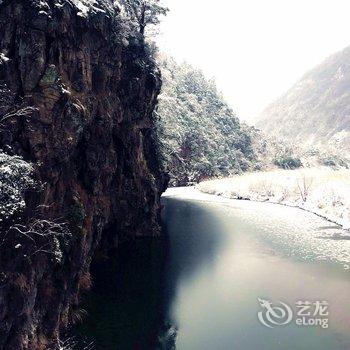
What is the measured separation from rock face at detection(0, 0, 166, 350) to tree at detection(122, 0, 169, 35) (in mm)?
14920

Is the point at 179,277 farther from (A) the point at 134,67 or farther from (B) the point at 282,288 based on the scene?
(A) the point at 134,67

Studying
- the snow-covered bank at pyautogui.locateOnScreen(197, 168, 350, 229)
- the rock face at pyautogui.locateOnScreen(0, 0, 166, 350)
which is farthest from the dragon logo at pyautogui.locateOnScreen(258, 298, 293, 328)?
the snow-covered bank at pyautogui.locateOnScreen(197, 168, 350, 229)

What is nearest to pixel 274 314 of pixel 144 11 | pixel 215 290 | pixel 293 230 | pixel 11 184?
pixel 215 290

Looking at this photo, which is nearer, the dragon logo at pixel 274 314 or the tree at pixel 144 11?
the dragon logo at pixel 274 314

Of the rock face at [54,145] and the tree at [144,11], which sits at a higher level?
the tree at [144,11]

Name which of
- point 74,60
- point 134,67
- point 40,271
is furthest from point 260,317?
point 134,67

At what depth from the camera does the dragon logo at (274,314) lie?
4212 centimetres

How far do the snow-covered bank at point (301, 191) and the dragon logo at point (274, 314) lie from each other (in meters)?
49.4

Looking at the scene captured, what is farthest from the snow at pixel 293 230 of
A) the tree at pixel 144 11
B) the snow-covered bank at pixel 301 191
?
the tree at pixel 144 11

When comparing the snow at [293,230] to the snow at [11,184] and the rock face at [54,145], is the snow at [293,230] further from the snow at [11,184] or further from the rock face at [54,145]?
the snow at [11,184]

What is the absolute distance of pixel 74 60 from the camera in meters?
41.3

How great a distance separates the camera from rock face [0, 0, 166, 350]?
93.1 feet

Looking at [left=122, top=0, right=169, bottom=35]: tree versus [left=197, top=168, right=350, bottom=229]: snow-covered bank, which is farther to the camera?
[left=197, top=168, right=350, bottom=229]: snow-covered bank

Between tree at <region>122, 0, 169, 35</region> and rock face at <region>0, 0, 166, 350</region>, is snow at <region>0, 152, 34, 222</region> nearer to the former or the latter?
rock face at <region>0, 0, 166, 350</region>
